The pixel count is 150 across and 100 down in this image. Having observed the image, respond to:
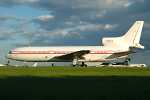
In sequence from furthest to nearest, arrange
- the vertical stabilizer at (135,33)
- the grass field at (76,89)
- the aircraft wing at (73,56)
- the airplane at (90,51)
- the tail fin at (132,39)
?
1. the vertical stabilizer at (135,33)
2. the tail fin at (132,39)
3. the airplane at (90,51)
4. the aircraft wing at (73,56)
5. the grass field at (76,89)

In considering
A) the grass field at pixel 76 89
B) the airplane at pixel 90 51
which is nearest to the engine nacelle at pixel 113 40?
the airplane at pixel 90 51

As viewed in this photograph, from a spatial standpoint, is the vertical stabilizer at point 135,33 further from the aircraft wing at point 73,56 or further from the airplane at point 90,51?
the aircraft wing at point 73,56

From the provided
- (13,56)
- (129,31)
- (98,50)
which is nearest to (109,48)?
(98,50)

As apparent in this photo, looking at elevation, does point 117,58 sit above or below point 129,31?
below

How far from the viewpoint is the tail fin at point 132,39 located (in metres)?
42.2

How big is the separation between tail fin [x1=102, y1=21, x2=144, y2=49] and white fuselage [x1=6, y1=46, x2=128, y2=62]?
5.32ft

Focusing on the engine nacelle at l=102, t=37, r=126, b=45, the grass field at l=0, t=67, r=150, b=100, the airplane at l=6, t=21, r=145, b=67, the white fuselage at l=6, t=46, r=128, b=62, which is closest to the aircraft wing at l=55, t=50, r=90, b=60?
the airplane at l=6, t=21, r=145, b=67

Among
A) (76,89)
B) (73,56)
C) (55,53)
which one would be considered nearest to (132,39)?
(73,56)

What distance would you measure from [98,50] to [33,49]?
14.7m

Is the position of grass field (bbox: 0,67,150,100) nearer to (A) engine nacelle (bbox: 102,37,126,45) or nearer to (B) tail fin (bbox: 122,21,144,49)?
(A) engine nacelle (bbox: 102,37,126,45)

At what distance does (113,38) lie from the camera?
42844mm

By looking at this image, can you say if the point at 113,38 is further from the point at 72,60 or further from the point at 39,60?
the point at 39,60

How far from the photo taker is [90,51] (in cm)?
4028

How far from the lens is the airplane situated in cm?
4056
